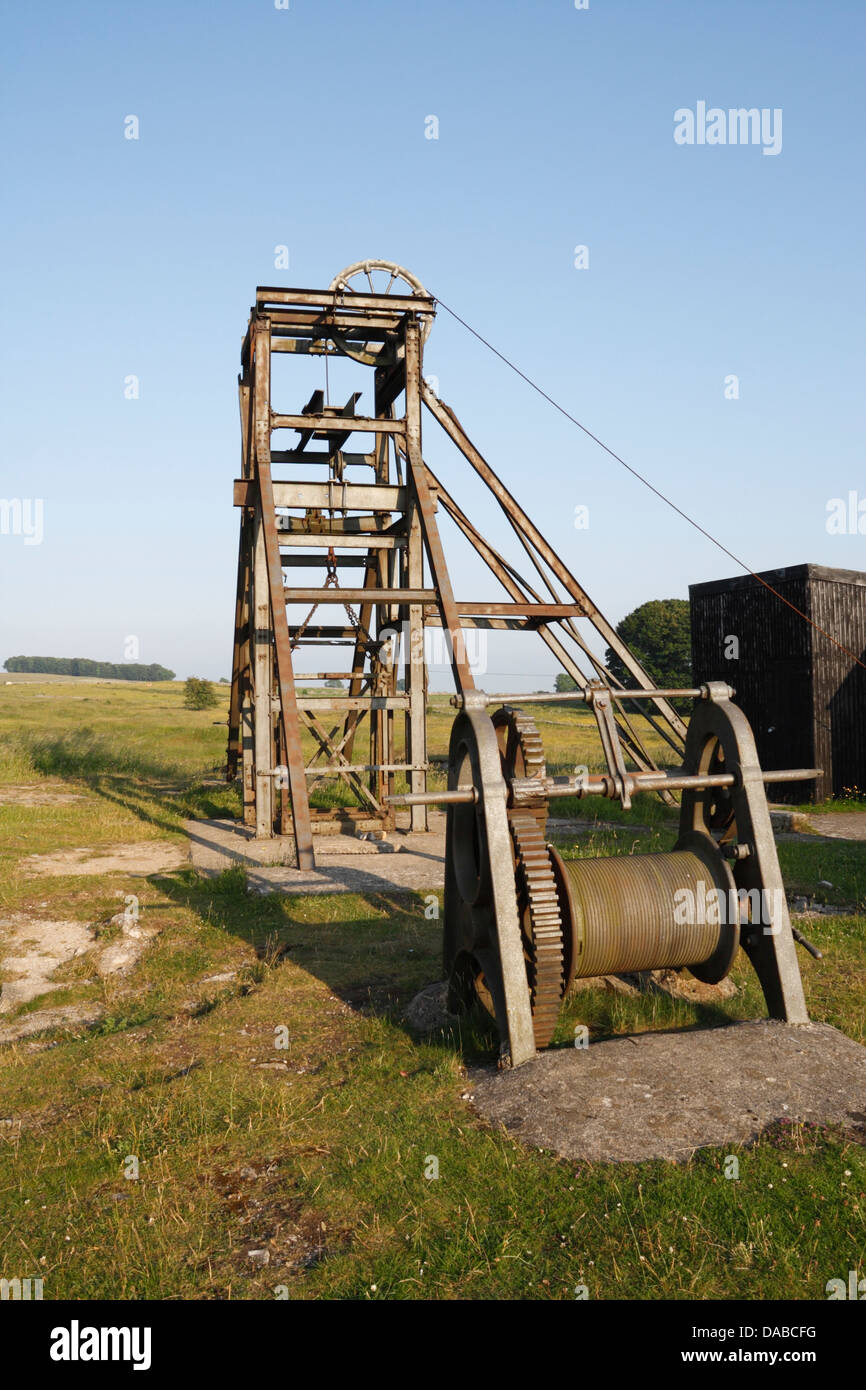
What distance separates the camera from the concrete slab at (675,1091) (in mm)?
4414

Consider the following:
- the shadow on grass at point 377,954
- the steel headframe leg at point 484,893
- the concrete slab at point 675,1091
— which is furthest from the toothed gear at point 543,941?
the shadow on grass at point 377,954

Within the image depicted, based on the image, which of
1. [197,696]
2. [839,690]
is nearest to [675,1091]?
[839,690]

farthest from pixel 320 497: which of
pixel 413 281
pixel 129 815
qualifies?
pixel 129 815

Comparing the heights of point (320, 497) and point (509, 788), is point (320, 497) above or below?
above

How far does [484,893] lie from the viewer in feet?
18.6

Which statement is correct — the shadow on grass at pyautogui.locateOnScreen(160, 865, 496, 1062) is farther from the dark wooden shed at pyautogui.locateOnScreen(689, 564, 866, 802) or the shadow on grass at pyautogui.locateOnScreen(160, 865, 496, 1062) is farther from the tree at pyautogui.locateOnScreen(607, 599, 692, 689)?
the tree at pyautogui.locateOnScreen(607, 599, 692, 689)

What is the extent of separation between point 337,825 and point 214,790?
5534 mm

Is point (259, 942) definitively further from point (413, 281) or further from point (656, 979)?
point (413, 281)

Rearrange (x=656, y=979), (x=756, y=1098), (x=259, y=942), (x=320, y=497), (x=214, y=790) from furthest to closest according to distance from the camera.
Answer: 1. (x=214, y=790)
2. (x=320, y=497)
3. (x=259, y=942)
4. (x=656, y=979)
5. (x=756, y=1098)

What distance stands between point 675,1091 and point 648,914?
4.06 feet

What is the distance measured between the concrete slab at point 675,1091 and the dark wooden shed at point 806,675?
564 inches

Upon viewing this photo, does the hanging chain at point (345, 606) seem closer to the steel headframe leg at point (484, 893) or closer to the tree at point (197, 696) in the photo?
the steel headframe leg at point (484, 893)

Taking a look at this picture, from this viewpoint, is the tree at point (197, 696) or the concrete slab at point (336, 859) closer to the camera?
the concrete slab at point (336, 859)

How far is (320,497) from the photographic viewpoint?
13.4 metres
